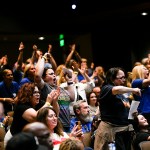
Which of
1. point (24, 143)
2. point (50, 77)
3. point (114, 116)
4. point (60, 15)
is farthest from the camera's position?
point (60, 15)

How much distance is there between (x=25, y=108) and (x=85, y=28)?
23.5 ft

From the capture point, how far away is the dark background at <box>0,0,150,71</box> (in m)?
9.05

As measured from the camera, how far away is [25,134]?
1.88 meters

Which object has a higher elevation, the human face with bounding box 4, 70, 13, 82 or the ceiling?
the ceiling

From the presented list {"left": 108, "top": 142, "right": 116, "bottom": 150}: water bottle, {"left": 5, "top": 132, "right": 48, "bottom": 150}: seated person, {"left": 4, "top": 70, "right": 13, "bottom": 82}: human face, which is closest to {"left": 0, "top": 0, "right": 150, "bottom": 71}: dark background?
{"left": 4, "top": 70, "right": 13, "bottom": 82}: human face

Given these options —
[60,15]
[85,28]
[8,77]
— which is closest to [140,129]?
[8,77]

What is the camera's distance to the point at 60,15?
945 cm

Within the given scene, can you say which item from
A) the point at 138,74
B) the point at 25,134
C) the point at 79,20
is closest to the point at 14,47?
the point at 79,20

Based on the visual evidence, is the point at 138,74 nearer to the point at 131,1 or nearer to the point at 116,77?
the point at 116,77

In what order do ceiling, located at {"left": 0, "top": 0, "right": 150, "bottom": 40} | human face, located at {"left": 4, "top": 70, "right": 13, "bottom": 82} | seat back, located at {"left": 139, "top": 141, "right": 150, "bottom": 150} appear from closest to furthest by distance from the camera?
seat back, located at {"left": 139, "top": 141, "right": 150, "bottom": 150} < human face, located at {"left": 4, "top": 70, "right": 13, "bottom": 82} < ceiling, located at {"left": 0, "top": 0, "right": 150, "bottom": 40}

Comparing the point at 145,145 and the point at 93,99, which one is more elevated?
the point at 93,99

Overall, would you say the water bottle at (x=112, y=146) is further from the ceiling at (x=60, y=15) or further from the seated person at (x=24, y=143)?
the ceiling at (x=60, y=15)

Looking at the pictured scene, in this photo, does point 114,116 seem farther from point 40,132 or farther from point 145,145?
point 40,132

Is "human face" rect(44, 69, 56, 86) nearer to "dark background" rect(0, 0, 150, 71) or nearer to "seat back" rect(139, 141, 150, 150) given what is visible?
"seat back" rect(139, 141, 150, 150)
